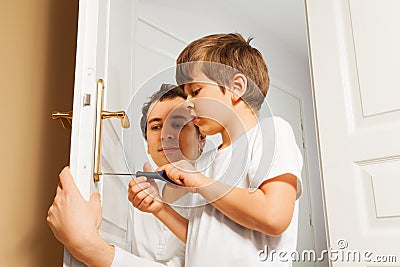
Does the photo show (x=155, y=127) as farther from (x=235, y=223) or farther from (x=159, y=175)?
(x=235, y=223)

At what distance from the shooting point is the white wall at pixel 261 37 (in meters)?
2.10

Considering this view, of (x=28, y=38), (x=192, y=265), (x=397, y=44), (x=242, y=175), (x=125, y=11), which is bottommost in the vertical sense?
(x=192, y=265)

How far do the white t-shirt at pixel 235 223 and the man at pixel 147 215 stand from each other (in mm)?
86

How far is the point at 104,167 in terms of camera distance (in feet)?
3.32

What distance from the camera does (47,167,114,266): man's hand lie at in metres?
0.85

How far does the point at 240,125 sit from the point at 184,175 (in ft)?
0.67

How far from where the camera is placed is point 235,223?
1032 mm

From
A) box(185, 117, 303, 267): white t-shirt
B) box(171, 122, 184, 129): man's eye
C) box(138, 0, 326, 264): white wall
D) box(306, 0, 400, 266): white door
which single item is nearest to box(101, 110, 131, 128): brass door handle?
box(171, 122, 184, 129): man's eye

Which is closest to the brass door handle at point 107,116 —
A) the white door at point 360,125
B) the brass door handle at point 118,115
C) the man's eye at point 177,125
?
the brass door handle at point 118,115

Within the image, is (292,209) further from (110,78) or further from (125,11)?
(125,11)

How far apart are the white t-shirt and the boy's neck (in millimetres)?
14

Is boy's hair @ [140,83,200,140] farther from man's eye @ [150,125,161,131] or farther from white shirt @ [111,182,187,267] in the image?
white shirt @ [111,182,187,267]

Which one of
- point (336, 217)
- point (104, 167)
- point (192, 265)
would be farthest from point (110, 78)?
point (336, 217)

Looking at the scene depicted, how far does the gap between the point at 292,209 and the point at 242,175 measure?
14 cm
